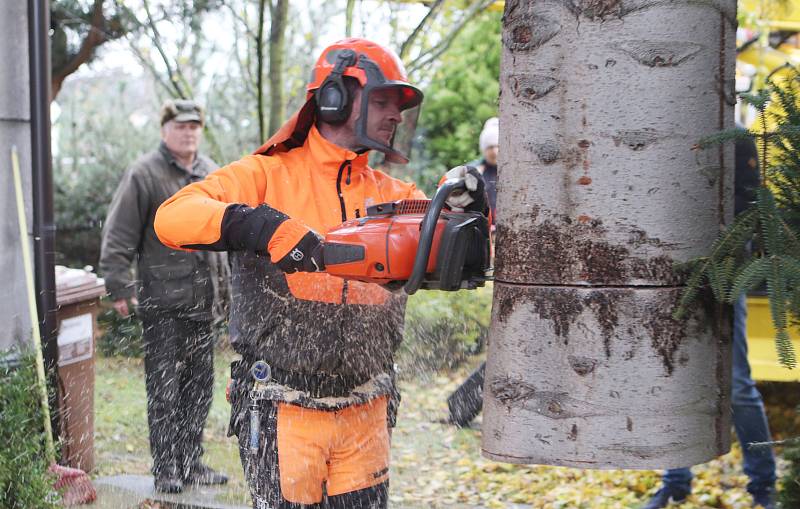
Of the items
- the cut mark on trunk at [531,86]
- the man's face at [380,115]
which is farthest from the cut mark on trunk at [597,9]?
the man's face at [380,115]

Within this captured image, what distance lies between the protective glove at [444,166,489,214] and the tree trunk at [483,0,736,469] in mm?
580

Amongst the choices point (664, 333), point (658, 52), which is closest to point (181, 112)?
point (658, 52)

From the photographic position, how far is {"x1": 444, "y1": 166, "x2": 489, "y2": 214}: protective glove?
2.79 metres

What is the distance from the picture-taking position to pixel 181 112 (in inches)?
233

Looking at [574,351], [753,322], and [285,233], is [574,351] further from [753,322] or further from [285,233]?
[753,322]

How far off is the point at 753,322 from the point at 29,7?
4.42m

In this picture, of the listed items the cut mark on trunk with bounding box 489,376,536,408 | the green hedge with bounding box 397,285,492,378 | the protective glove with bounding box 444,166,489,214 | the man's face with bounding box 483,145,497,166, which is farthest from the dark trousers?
the cut mark on trunk with bounding box 489,376,536,408

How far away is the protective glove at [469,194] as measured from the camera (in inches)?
110

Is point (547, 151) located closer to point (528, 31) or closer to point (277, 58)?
point (528, 31)

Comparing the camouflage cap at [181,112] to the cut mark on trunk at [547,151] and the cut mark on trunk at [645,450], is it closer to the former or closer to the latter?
the cut mark on trunk at [547,151]

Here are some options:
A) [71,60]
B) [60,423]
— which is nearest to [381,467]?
[60,423]

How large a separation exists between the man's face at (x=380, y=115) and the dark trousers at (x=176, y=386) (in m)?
2.84

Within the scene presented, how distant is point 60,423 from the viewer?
5188mm

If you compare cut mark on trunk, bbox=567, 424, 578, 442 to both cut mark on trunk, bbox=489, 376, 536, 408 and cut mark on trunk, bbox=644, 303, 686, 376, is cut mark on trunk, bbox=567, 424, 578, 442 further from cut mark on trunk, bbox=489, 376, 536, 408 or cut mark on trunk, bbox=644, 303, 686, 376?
cut mark on trunk, bbox=644, 303, 686, 376
